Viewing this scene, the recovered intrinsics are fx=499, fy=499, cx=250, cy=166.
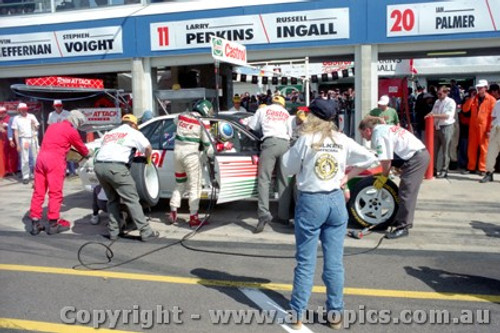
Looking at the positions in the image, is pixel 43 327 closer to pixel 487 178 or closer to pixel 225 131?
pixel 225 131

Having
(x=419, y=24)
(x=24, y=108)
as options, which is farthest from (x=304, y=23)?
(x=24, y=108)

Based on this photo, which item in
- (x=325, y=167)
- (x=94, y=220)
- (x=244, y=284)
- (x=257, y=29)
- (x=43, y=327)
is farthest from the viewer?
(x=257, y=29)

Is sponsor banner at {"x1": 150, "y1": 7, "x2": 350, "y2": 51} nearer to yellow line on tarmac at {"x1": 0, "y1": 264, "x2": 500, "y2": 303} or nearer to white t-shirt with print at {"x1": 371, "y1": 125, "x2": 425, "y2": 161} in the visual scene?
white t-shirt with print at {"x1": 371, "y1": 125, "x2": 425, "y2": 161}

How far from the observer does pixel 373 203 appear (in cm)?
645

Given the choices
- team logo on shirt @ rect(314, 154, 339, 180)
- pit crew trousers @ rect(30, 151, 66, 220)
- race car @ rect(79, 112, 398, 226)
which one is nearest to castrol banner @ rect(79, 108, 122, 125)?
race car @ rect(79, 112, 398, 226)

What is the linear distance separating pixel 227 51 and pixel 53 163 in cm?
352

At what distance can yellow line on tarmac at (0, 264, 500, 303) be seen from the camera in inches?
173

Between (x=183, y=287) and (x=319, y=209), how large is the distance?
5.89 ft

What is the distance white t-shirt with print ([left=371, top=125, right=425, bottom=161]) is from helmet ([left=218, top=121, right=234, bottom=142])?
2.05m

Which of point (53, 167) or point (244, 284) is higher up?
point (53, 167)

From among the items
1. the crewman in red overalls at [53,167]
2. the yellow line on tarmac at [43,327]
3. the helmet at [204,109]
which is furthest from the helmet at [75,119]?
the yellow line on tarmac at [43,327]

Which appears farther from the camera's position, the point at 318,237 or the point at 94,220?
the point at 94,220

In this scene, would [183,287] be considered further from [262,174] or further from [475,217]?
[475,217]

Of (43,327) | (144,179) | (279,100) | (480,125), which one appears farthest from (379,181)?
(480,125)
